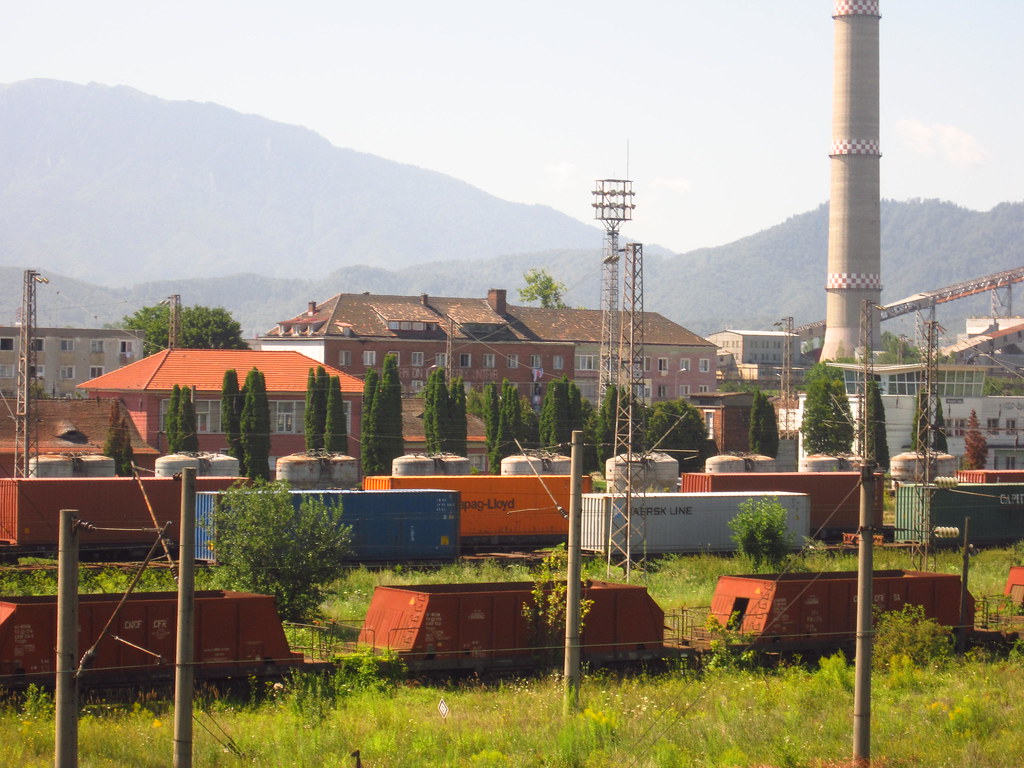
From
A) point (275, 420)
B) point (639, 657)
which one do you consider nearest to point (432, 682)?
point (639, 657)

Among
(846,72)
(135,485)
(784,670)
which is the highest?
(846,72)

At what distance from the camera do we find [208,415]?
74.1 m

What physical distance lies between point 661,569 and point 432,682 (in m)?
18.2

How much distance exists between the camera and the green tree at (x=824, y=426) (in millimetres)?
82562

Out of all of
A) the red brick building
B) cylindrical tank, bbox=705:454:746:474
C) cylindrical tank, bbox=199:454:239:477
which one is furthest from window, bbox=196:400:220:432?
cylindrical tank, bbox=705:454:746:474

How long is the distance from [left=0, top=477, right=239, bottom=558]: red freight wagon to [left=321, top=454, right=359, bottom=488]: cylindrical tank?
17.9 meters

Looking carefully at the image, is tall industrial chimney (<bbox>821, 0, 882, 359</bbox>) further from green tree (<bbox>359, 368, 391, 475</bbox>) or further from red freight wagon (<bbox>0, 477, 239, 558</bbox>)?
red freight wagon (<bbox>0, 477, 239, 558</bbox>)

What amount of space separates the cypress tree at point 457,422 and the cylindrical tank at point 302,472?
1156cm

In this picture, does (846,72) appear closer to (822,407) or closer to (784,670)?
(822,407)

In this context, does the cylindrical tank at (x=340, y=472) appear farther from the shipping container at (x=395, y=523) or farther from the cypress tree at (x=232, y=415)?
the shipping container at (x=395, y=523)

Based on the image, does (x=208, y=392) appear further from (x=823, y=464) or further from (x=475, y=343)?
(x=823, y=464)

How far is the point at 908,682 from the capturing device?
92.0 ft

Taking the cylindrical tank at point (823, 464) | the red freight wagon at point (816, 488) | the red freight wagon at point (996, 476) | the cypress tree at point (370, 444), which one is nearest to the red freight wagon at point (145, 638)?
the red freight wagon at point (816, 488)

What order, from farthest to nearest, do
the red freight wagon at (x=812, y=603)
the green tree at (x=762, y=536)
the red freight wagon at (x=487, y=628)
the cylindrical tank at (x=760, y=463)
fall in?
the cylindrical tank at (x=760, y=463) → the green tree at (x=762, y=536) → the red freight wagon at (x=812, y=603) → the red freight wagon at (x=487, y=628)
